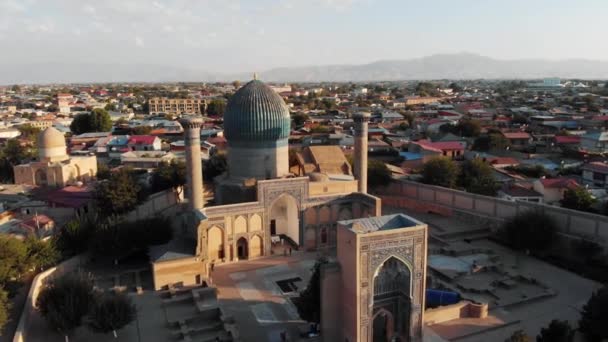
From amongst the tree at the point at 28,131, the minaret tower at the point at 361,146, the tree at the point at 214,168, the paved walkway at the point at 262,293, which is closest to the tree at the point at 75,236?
the paved walkway at the point at 262,293

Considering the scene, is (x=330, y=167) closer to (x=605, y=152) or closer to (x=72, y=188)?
(x=72, y=188)

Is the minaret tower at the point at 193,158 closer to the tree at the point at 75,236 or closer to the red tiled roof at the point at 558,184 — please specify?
the tree at the point at 75,236

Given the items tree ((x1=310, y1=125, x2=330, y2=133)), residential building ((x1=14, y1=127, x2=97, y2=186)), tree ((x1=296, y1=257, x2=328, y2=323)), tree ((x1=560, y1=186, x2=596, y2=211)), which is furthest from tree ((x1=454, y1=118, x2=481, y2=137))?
tree ((x1=296, y1=257, x2=328, y2=323))

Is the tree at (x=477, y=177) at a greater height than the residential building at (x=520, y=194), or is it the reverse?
the tree at (x=477, y=177)

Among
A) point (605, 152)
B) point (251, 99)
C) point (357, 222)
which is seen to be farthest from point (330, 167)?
point (605, 152)

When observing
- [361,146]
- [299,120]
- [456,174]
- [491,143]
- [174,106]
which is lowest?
[456,174]

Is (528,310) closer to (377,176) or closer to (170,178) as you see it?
(377,176)

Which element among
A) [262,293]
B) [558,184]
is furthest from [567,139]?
[262,293]
